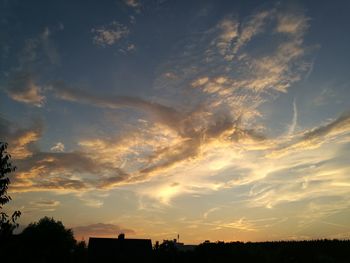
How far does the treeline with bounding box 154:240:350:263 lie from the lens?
40.7m

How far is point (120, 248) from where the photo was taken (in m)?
70.6

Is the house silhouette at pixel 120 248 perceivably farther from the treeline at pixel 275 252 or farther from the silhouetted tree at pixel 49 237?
the treeline at pixel 275 252

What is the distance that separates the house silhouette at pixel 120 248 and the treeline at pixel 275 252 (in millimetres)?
20501

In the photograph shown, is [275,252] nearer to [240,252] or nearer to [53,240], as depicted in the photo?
[240,252]

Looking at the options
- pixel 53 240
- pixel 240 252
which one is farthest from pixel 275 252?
pixel 53 240

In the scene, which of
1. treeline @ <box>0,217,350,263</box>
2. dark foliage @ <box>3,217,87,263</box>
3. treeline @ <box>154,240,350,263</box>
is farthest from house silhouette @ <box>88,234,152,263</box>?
treeline @ <box>154,240,350,263</box>

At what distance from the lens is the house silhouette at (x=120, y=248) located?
6862cm

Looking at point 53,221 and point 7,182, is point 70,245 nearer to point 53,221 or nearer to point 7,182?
point 53,221

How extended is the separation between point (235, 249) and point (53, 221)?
4409 cm

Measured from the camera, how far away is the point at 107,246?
71.2 metres

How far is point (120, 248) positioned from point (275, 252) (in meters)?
36.4

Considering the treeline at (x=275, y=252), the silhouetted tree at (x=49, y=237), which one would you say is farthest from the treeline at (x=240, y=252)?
the silhouetted tree at (x=49, y=237)

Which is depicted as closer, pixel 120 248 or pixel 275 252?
pixel 275 252

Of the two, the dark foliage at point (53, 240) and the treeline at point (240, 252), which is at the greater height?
the dark foliage at point (53, 240)
